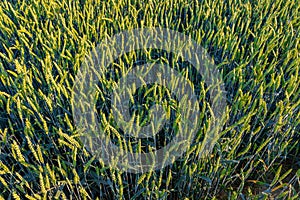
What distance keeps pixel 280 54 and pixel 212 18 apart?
0.35 metres

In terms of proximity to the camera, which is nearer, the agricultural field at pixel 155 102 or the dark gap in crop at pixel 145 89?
the agricultural field at pixel 155 102

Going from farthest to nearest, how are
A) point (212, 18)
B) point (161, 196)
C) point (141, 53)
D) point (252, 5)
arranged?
point (252, 5), point (212, 18), point (141, 53), point (161, 196)

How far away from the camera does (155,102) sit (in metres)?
1.16

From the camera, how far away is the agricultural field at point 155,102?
102 centimetres

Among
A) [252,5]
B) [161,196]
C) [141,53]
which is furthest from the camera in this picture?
[252,5]

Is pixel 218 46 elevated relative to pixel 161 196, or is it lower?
elevated

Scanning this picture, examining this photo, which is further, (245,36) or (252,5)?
(252,5)

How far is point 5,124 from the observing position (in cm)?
125

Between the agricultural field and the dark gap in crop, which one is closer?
the agricultural field

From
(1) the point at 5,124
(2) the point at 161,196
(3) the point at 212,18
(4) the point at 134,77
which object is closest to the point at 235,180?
(2) the point at 161,196

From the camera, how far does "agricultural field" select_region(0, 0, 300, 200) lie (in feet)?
3.33

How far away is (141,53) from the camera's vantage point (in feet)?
4.43

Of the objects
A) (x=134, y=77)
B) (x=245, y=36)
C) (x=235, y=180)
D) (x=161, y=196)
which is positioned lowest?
(x=235, y=180)

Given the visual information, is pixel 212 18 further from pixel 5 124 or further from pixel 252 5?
pixel 5 124
